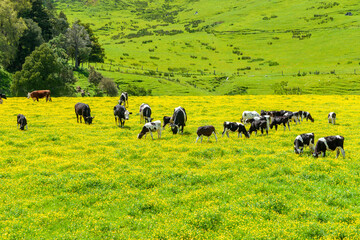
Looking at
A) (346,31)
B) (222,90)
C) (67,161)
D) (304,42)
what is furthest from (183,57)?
(67,161)

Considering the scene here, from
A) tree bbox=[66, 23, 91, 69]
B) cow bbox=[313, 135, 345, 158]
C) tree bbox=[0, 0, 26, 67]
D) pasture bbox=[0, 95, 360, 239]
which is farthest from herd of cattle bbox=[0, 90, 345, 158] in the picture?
tree bbox=[66, 23, 91, 69]

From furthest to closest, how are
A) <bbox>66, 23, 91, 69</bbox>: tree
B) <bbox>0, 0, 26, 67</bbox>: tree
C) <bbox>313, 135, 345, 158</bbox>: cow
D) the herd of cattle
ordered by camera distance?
<bbox>66, 23, 91, 69</bbox>: tree < <bbox>0, 0, 26, 67</bbox>: tree < the herd of cattle < <bbox>313, 135, 345, 158</bbox>: cow

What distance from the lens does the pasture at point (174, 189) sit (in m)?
9.19

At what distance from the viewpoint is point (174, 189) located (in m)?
12.1

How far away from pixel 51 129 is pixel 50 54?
35920 millimetres

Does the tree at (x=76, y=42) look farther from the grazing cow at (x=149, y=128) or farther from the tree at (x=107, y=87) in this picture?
the grazing cow at (x=149, y=128)

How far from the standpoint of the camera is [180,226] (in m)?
9.34

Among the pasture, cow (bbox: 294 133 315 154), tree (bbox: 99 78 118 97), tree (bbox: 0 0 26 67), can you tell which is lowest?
the pasture

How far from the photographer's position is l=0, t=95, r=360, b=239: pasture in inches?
362

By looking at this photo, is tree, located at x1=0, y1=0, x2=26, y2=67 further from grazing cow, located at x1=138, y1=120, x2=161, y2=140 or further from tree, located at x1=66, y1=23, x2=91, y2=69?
grazing cow, located at x1=138, y1=120, x2=161, y2=140

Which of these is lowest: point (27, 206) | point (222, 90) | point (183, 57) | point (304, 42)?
point (27, 206)

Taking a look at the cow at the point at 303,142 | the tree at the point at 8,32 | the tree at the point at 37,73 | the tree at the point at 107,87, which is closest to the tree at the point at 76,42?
the tree at the point at 8,32

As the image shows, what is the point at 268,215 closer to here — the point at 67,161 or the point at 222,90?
the point at 67,161

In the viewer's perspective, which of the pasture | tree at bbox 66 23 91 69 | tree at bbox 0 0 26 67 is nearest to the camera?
the pasture
